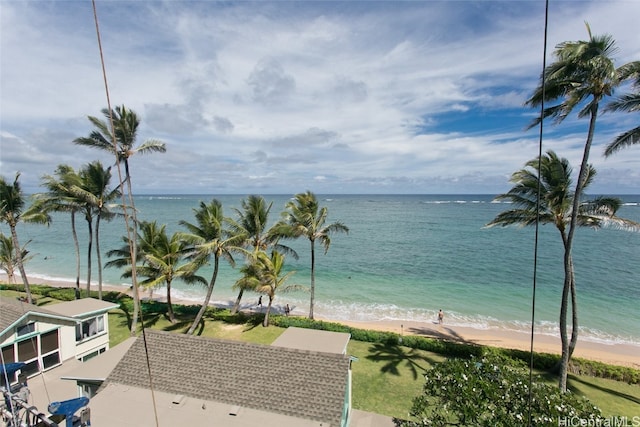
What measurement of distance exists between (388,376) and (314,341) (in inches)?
202

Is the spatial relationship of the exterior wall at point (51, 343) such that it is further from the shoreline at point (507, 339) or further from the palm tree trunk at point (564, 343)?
the palm tree trunk at point (564, 343)

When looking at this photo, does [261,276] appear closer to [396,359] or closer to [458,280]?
[396,359]

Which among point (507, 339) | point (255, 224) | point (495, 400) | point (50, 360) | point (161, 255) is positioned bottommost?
point (507, 339)

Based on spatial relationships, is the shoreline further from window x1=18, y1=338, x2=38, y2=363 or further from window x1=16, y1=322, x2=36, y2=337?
window x1=16, y1=322, x2=36, y2=337

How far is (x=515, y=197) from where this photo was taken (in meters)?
15.6

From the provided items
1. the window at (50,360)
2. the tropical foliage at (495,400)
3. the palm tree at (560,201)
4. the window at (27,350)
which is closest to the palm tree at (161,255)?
the window at (50,360)

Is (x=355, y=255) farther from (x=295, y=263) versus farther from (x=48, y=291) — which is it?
(x=48, y=291)

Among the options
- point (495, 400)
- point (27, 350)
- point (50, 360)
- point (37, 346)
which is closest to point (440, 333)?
point (495, 400)

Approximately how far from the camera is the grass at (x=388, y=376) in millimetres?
14008

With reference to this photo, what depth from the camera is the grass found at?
1401 centimetres

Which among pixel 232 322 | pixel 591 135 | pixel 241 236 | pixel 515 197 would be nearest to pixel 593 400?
pixel 515 197

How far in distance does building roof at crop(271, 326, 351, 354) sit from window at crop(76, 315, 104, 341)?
1051 cm

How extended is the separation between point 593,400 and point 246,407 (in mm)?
15031

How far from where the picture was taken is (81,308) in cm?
1752
